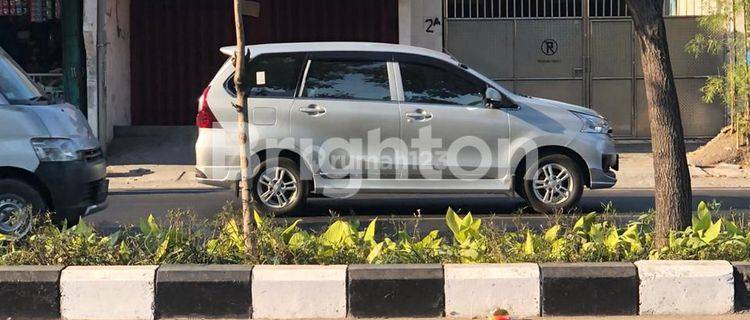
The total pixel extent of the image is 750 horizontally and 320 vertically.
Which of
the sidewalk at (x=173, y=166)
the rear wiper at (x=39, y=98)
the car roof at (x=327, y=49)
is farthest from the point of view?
the sidewalk at (x=173, y=166)

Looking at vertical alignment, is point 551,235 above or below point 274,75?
below

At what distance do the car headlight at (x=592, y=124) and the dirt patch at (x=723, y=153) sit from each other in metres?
5.45

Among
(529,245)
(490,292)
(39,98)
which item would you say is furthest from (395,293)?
(39,98)

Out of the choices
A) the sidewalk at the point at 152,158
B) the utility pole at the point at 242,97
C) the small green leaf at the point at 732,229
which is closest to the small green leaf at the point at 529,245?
the small green leaf at the point at 732,229

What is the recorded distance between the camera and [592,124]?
972 cm

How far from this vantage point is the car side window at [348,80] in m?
9.53

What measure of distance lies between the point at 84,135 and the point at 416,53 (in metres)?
3.39

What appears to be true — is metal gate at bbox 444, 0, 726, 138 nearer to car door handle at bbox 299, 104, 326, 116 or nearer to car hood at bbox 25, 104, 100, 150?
car door handle at bbox 299, 104, 326, 116

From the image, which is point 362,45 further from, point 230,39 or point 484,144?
point 230,39

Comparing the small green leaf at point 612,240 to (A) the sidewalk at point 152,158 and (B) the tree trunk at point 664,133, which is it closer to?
(B) the tree trunk at point 664,133

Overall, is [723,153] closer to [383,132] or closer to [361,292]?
[383,132]

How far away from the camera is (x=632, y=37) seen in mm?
17062

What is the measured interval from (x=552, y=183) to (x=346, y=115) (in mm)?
2186

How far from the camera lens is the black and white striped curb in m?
5.45
